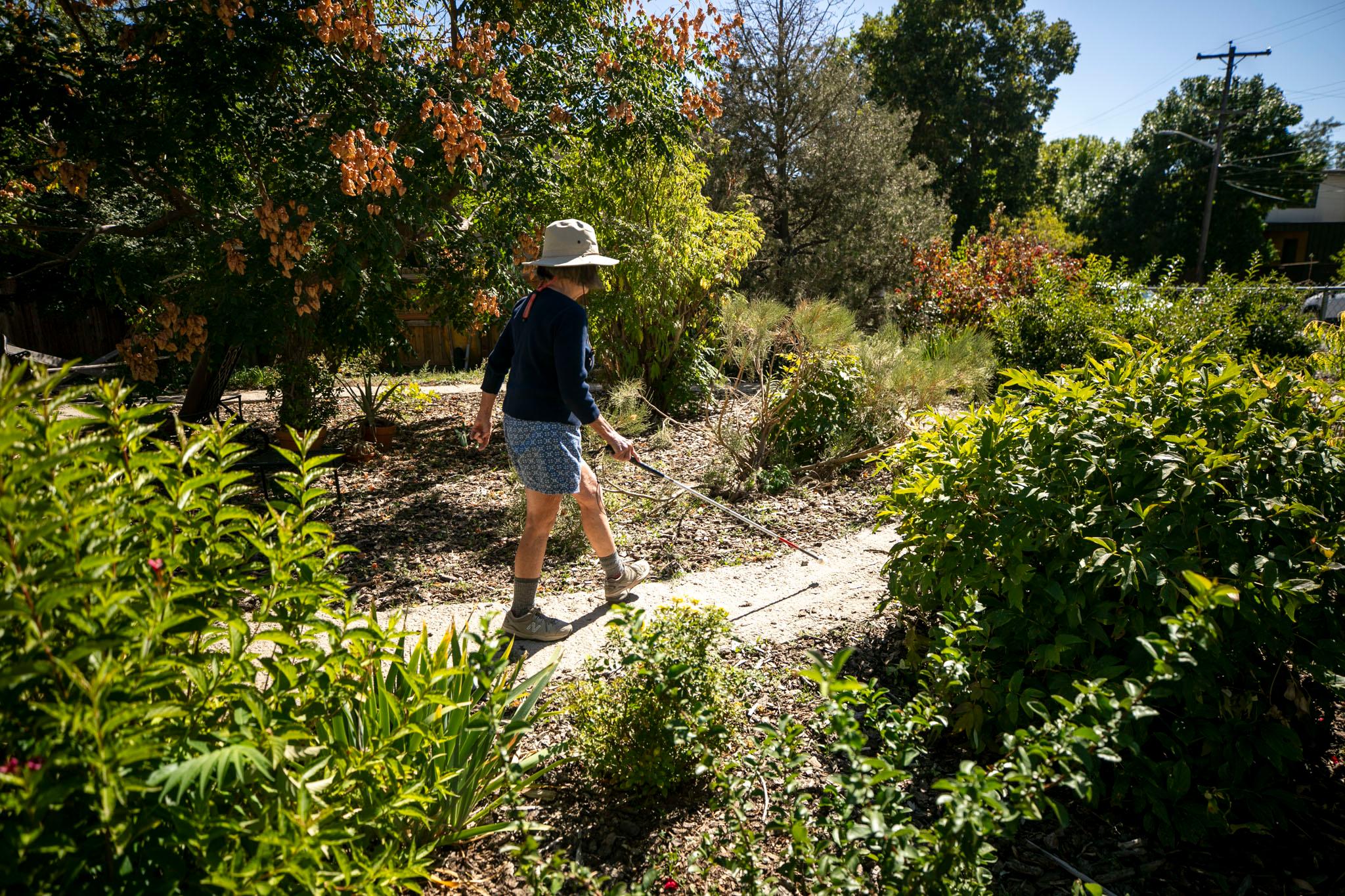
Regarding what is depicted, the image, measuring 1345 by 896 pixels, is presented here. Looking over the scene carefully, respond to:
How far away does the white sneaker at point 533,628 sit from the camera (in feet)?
11.7

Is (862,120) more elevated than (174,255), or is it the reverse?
(862,120)

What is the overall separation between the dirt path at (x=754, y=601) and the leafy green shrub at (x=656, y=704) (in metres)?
0.77

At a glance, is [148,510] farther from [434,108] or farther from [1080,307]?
[1080,307]

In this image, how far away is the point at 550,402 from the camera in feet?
11.3

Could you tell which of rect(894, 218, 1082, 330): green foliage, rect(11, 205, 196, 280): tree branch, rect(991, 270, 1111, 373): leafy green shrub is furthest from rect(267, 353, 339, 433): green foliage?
rect(894, 218, 1082, 330): green foliage

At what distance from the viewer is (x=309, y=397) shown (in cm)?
687

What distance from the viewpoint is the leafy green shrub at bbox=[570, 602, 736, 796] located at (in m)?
2.27

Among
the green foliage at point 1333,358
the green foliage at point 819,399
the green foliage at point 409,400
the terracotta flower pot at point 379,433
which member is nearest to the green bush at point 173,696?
the green foliage at point 819,399

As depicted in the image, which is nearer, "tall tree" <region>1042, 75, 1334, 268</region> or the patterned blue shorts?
the patterned blue shorts

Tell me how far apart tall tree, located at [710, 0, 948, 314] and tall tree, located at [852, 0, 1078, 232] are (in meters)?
13.1

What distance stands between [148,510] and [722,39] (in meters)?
7.23

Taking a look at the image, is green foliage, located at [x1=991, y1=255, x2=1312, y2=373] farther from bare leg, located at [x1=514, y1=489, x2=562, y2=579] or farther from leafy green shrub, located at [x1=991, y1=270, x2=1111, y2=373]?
bare leg, located at [x1=514, y1=489, x2=562, y2=579]

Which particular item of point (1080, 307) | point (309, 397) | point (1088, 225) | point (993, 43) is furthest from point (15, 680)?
point (1088, 225)

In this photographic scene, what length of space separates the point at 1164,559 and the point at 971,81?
31.2 meters
